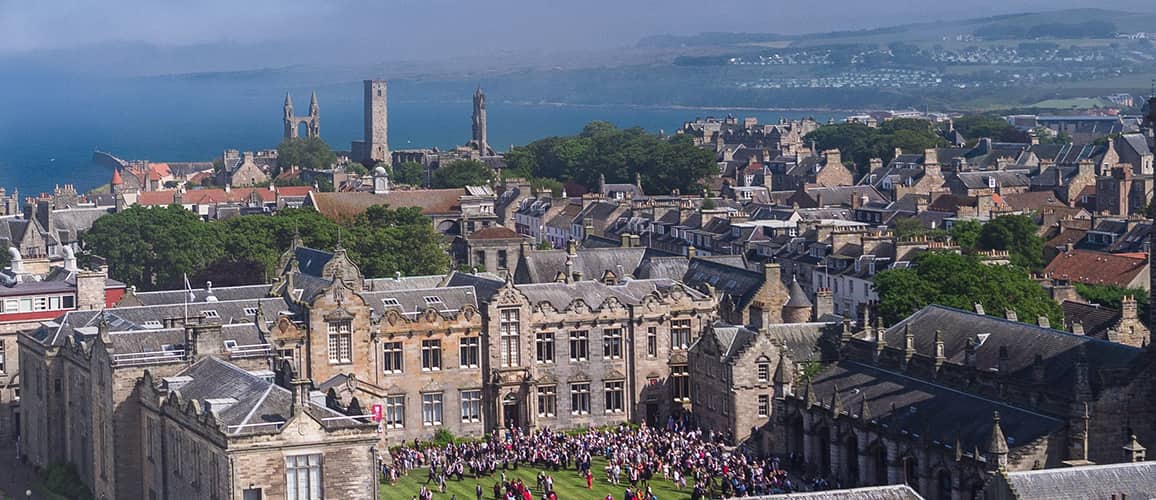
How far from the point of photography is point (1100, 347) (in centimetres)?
6669

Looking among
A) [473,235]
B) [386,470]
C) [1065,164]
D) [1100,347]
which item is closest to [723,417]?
[386,470]

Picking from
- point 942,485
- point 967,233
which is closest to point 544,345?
point 942,485

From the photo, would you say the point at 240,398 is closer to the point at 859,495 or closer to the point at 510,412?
the point at 859,495

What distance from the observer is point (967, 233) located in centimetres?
12362

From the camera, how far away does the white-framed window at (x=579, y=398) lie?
88.6 m

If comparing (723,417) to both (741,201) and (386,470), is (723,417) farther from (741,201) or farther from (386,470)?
(741,201)

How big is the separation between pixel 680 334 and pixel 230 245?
43.3 meters

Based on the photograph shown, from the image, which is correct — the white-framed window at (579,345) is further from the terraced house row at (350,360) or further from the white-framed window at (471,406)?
the white-framed window at (471,406)

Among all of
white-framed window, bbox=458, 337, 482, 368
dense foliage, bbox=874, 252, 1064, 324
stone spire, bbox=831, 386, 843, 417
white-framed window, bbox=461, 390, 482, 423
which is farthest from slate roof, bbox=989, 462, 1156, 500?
white-framed window, bbox=461, 390, 482, 423

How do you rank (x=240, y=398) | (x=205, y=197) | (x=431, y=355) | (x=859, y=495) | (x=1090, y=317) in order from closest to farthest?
1. (x=859, y=495)
2. (x=240, y=398)
3. (x=431, y=355)
4. (x=1090, y=317)
5. (x=205, y=197)

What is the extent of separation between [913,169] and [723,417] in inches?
4060

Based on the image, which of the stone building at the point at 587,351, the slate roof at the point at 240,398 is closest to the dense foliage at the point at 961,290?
the stone building at the point at 587,351

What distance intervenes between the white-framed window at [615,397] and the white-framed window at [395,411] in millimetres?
10044

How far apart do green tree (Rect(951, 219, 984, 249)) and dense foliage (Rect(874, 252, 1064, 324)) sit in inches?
Answer: 1130
